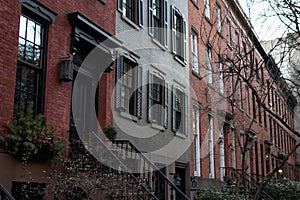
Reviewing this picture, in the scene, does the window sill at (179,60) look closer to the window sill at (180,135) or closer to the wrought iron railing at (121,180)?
the window sill at (180,135)

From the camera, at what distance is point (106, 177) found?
28.4 feet

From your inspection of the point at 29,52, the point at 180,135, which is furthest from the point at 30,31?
the point at 180,135

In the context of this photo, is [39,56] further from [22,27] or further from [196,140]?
[196,140]

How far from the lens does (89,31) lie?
1066 cm

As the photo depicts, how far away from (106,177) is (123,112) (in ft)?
12.3

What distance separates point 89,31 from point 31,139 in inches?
144

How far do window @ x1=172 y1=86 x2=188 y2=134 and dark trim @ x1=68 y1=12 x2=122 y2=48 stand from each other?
5311 millimetres

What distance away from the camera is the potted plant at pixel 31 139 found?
26.0ft

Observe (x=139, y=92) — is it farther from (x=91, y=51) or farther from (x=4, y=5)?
(x=4, y=5)

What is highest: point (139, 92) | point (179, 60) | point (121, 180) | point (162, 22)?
point (162, 22)

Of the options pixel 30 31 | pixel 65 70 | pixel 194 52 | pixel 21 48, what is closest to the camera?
pixel 21 48

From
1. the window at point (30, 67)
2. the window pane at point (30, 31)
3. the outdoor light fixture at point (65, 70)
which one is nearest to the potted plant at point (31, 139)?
the window at point (30, 67)

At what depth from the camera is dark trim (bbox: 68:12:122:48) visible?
10053mm

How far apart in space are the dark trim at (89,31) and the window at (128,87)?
1.03m
